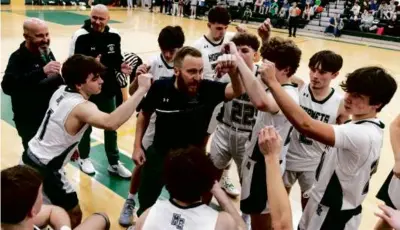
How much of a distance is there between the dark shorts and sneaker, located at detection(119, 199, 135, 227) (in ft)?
3.17

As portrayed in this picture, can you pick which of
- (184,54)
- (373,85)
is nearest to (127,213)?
(184,54)

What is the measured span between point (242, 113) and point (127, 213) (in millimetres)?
1599

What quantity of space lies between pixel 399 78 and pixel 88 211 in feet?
35.2

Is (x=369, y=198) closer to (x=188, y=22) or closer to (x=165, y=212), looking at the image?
(x=165, y=212)

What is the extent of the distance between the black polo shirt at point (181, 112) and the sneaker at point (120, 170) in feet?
5.68

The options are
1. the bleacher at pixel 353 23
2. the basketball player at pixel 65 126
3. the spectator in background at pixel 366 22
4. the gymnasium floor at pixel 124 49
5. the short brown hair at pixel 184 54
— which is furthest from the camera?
the spectator in background at pixel 366 22

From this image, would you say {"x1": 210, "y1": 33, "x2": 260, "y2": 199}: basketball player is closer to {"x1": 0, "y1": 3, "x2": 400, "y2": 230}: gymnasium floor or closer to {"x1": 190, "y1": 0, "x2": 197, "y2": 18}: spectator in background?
{"x1": 0, "y1": 3, "x2": 400, "y2": 230}: gymnasium floor

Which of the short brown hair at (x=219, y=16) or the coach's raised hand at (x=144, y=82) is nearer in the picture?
the coach's raised hand at (x=144, y=82)

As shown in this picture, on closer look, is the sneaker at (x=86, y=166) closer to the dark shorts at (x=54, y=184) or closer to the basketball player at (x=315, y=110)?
the dark shorts at (x=54, y=184)

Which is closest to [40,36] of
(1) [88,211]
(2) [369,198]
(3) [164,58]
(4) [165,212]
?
(3) [164,58]

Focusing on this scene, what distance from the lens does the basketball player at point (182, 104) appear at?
328 centimetres

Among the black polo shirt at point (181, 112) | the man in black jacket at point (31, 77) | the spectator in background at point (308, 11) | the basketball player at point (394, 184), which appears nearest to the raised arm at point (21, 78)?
the man in black jacket at point (31, 77)

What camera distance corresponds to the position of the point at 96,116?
2916 mm

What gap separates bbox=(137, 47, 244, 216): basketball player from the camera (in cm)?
328
